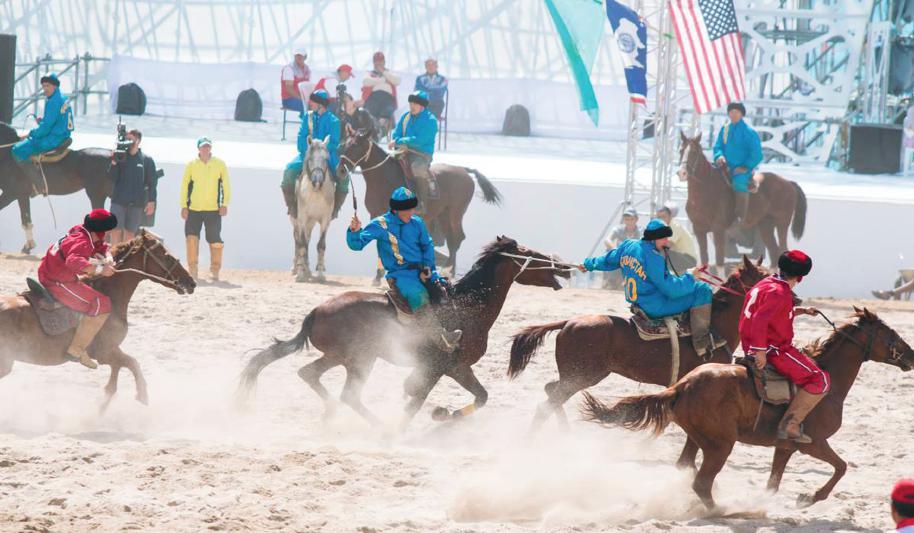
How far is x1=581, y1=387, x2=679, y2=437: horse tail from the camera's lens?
725 cm

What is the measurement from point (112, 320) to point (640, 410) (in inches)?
156

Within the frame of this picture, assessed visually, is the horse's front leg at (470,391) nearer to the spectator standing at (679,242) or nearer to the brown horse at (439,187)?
the brown horse at (439,187)

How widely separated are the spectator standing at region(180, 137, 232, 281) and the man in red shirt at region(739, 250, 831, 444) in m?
9.84

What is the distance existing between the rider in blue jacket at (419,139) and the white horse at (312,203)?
0.92 meters

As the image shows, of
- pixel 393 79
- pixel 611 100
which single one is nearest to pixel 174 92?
pixel 393 79

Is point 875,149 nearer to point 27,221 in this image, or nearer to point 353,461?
point 27,221

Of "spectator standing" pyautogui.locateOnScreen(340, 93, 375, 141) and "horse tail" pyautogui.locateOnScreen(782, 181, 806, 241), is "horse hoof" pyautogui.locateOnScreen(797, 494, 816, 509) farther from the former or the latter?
"horse tail" pyautogui.locateOnScreen(782, 181, 806, 241)

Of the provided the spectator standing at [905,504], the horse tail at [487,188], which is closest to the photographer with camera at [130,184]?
the horse tail at [487,188]

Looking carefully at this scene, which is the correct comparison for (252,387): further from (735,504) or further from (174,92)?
(174,92)

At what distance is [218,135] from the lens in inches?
875

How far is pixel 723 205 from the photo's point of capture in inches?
645

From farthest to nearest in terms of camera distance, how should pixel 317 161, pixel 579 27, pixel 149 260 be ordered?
pixel 579 27, pixel 317 161, pixel 149 260

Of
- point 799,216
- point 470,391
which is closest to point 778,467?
point 470,391

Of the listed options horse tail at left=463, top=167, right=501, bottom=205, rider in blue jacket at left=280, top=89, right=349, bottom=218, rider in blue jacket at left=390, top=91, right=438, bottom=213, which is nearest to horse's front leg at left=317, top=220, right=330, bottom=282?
rider in blue jacket at left=280, top=89, right=349, bottom=218
